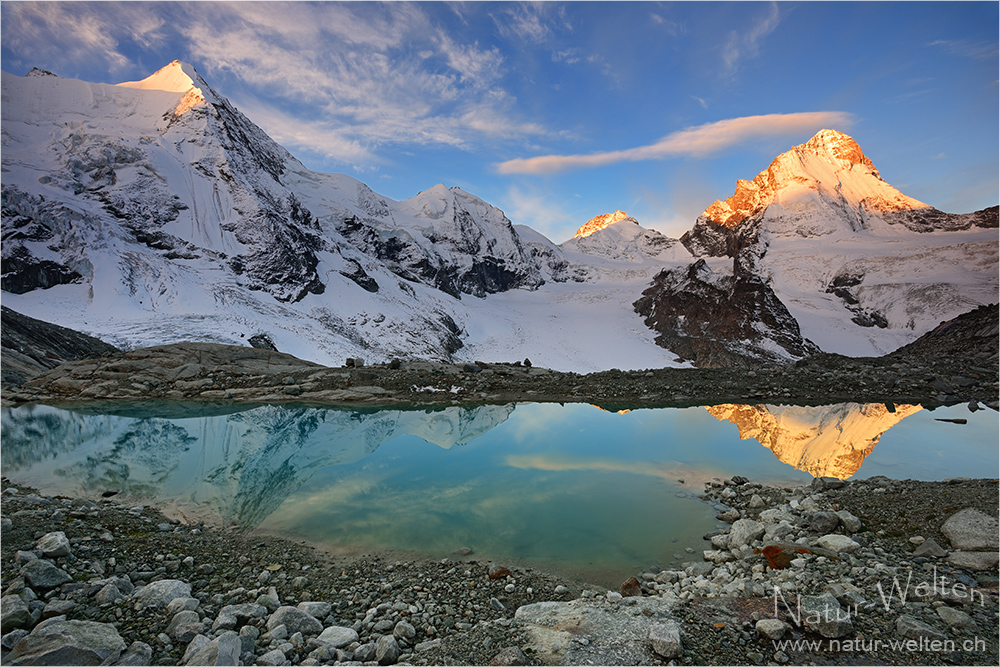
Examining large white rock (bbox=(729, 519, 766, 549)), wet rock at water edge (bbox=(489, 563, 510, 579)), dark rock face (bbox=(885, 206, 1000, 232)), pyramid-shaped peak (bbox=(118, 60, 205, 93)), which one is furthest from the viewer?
dark rock face (bbox=(885, 206, 1000, 232))

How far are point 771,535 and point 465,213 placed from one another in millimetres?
106597

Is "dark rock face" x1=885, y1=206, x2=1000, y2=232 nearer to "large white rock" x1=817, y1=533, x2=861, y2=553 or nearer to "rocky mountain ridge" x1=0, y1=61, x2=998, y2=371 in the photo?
"rocky mountain ridge" x1=0, y1=61, x2=998, y2=371

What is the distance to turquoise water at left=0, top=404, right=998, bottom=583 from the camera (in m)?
7.43

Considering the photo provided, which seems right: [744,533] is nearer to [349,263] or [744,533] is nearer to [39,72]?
[349,263]

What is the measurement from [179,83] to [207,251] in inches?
1370

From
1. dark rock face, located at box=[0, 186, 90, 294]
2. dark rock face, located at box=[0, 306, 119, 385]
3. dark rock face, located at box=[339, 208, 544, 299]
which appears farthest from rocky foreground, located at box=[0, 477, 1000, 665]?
dark rock face, located at box=[339, 208, 544, 299]

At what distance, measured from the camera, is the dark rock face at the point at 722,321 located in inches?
2275

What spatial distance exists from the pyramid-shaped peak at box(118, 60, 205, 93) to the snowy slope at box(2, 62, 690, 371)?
273 mm

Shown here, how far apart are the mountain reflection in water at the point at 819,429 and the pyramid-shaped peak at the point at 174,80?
76.1 metres

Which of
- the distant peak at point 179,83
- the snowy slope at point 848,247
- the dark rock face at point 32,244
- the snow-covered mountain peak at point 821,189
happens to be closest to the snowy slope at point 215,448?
the dark rock face at point 32,244

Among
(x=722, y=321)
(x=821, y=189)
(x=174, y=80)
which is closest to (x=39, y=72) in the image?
(x=174, y=80)

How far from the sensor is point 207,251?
4434 centimetres

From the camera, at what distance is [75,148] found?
4506cm

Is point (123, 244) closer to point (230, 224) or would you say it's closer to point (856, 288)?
point (230, 224)
